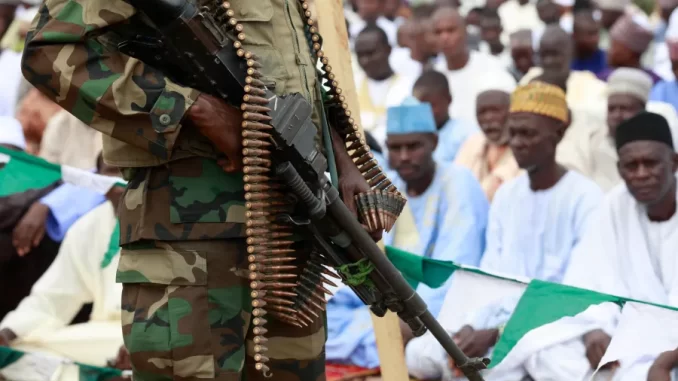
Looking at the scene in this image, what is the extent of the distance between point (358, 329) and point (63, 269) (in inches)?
72.4

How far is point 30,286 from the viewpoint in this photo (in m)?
6.26

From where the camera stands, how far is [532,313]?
4242mm

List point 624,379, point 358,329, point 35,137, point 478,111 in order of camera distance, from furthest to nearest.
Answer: point 35,137 < point 478,111 < point 358,329 < point 624,379

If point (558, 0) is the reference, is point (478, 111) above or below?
below

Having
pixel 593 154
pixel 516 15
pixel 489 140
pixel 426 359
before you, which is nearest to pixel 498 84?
pixel 489 140

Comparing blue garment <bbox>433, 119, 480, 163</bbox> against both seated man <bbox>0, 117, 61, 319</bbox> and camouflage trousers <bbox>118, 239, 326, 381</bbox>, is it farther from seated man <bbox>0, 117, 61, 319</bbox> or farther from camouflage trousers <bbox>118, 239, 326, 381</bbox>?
camouflage trousers <bbox>118, 239, 326, 381</bbox>

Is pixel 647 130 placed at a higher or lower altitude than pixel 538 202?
higher

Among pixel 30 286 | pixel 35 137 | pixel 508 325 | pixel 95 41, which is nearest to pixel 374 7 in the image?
pixel 35 137

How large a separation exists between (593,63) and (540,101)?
3631 mm

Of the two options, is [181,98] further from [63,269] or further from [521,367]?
[63,269]

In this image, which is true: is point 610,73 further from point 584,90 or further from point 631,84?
point 631,84

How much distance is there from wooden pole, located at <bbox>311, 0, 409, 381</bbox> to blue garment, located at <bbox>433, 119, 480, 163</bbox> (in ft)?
13.6

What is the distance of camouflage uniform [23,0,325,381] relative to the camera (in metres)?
2.44

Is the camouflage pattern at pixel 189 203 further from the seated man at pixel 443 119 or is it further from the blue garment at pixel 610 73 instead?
the blue garment at pixel 610 73
